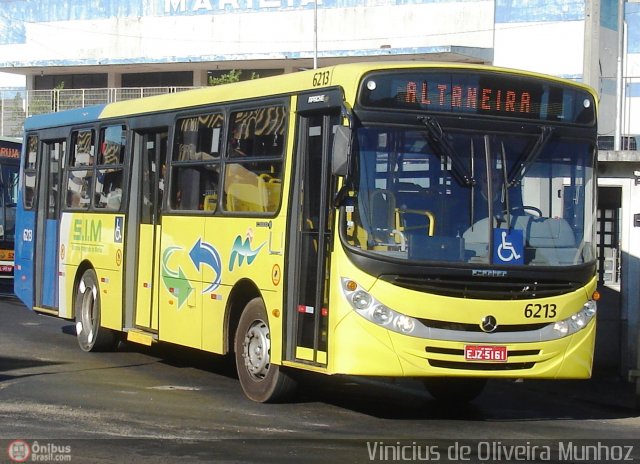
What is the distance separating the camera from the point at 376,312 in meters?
10.4

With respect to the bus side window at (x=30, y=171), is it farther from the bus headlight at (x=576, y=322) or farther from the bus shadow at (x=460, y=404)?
the bus headlight at (x=576, y=322)

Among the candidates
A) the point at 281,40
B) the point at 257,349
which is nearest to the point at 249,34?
the point at 281,40

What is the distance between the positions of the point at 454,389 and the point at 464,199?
8.90ft

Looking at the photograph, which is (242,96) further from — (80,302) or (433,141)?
(80,302)

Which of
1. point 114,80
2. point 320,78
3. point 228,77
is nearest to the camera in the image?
point 320,78

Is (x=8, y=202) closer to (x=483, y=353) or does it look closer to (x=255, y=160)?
(x=255, y=160)

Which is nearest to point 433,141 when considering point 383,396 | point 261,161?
point 261,161

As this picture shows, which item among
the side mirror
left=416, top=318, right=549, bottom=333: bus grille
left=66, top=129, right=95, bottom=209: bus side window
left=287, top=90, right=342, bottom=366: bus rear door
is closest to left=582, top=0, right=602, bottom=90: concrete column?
left=66, top=129, right=95, bottom=209: bus side window

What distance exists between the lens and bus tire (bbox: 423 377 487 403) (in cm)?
1252

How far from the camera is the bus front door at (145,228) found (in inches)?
565

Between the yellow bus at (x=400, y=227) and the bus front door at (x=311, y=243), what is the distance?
0.06 feet

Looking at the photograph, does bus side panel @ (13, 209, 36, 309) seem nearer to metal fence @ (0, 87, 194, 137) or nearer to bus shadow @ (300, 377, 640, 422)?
bus shadow @ (300, 377, 640, 422)

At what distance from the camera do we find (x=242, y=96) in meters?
12.6

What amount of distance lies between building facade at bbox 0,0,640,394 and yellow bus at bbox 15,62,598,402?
2913cm
